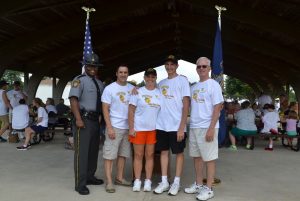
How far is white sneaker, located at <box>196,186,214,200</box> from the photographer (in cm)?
439

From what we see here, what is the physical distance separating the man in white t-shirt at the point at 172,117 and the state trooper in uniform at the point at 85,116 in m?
0.86

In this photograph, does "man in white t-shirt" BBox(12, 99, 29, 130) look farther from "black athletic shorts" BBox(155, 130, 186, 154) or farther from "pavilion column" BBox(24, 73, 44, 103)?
"pavilion column" BBox(24, 73, 44, 103)

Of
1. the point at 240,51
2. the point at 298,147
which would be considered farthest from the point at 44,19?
the point at 240,51

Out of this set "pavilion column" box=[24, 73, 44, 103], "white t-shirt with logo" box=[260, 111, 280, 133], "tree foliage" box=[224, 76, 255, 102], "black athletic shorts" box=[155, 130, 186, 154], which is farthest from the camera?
"tree foliage" box=[224, 76, 255, 102]

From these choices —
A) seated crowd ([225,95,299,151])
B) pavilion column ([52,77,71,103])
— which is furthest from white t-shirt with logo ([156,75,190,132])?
pavilion column ([52,77,71,103])

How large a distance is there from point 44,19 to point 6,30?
1.21 meters

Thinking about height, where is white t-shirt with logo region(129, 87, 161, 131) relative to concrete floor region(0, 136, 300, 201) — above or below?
above

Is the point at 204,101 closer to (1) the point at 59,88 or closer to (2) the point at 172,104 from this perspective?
(2) the point at 172,104

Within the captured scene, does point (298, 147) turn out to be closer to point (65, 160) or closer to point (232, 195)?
point (232, 195)

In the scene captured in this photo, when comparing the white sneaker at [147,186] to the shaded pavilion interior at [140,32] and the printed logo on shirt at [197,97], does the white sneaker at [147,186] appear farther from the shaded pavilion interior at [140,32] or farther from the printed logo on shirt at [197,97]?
the shaded pavilion interior at [140,32]

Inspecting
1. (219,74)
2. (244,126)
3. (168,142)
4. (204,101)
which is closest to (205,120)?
(204,101)

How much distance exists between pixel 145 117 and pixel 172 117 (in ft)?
1.13

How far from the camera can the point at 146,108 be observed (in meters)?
4.61

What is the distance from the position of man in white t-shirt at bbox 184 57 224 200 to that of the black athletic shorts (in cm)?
17
